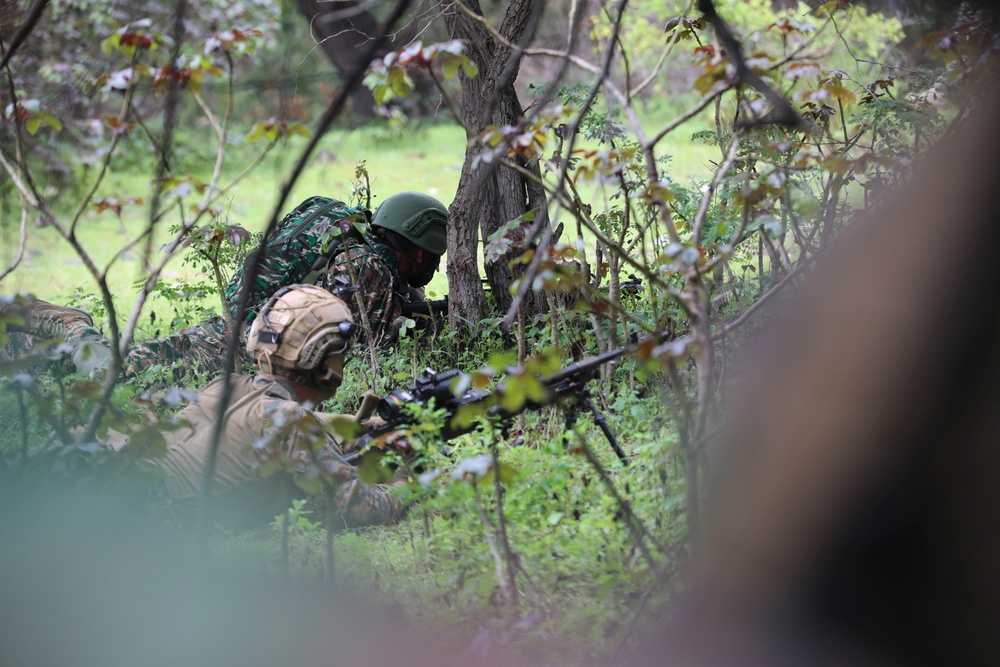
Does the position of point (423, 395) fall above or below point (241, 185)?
below

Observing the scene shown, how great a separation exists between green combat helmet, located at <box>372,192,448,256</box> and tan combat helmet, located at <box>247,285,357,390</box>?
2.31 meters

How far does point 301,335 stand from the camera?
3.37 metres

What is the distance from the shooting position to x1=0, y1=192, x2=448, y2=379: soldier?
17.4 feet

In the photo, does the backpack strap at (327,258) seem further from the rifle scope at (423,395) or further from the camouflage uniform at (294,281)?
the rifle scope at (423,395)

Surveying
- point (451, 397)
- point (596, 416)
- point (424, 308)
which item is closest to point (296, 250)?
point (424, 308)

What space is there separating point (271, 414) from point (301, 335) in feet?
1.13

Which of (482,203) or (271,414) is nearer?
(271,414)

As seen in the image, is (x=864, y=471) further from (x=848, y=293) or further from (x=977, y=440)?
(x=848, y=293)

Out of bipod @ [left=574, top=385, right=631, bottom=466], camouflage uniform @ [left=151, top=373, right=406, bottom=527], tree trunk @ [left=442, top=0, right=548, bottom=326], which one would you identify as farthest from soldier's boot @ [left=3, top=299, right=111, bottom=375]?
bipod @ [left=574, top=385, right=631, bottom=466]

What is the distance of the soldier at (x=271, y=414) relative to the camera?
3.29 metres

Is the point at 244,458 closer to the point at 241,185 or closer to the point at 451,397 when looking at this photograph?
the point at 451,397

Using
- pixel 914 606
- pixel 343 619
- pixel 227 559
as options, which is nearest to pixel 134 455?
pixel 227 559

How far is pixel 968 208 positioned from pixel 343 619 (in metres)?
1.67

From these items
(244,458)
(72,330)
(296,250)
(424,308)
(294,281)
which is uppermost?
(72,330)
